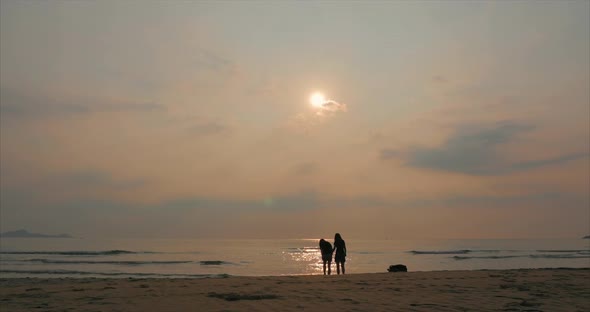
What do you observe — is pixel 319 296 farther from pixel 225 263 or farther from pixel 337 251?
pixel 225 263

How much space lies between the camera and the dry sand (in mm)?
10227

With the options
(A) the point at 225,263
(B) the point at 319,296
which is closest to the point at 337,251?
(B) the point at 319,296

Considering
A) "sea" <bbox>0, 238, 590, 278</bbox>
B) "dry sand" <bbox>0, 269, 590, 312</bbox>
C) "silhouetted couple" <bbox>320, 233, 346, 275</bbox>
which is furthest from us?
"sea" <bbox>0, 238, 590, 278</bbox>

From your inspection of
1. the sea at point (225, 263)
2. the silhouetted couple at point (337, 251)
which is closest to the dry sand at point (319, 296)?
the silhouetted couple at point (337, 251)

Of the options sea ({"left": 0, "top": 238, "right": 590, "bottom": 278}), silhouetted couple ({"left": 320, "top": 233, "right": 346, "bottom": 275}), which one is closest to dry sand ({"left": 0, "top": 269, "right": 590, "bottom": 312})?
silhouetted couple ({"left": 320, "top": 233, "right": 346, "bottom": 275})

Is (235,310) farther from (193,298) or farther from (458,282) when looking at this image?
(458,282)

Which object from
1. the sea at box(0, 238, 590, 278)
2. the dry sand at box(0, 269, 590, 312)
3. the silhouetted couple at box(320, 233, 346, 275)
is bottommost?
the sea at box(0, 238, 590, 278)

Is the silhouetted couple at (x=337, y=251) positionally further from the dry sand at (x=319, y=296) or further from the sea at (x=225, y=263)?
the sea at (x=225, y=263)

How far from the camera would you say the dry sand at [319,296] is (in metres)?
10.2

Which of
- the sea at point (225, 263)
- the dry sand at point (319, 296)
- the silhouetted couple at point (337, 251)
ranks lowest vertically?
the sea at point (225, 263)

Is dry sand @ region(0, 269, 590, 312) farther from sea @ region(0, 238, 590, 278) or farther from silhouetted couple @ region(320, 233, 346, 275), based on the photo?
sea @ region(0, 238, 590, 278)

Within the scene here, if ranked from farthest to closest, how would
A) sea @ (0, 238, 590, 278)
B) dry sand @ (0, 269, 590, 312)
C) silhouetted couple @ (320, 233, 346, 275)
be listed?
sea @ (0, 238, 590, 278) → silhouetted couple @ (320, 233, 346, 275) → dry sand @ (0, 269, 590, 312)

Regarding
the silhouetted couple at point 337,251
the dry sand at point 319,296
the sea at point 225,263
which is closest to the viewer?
the dry sand at point 319,296

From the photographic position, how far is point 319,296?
1186 centimetres
